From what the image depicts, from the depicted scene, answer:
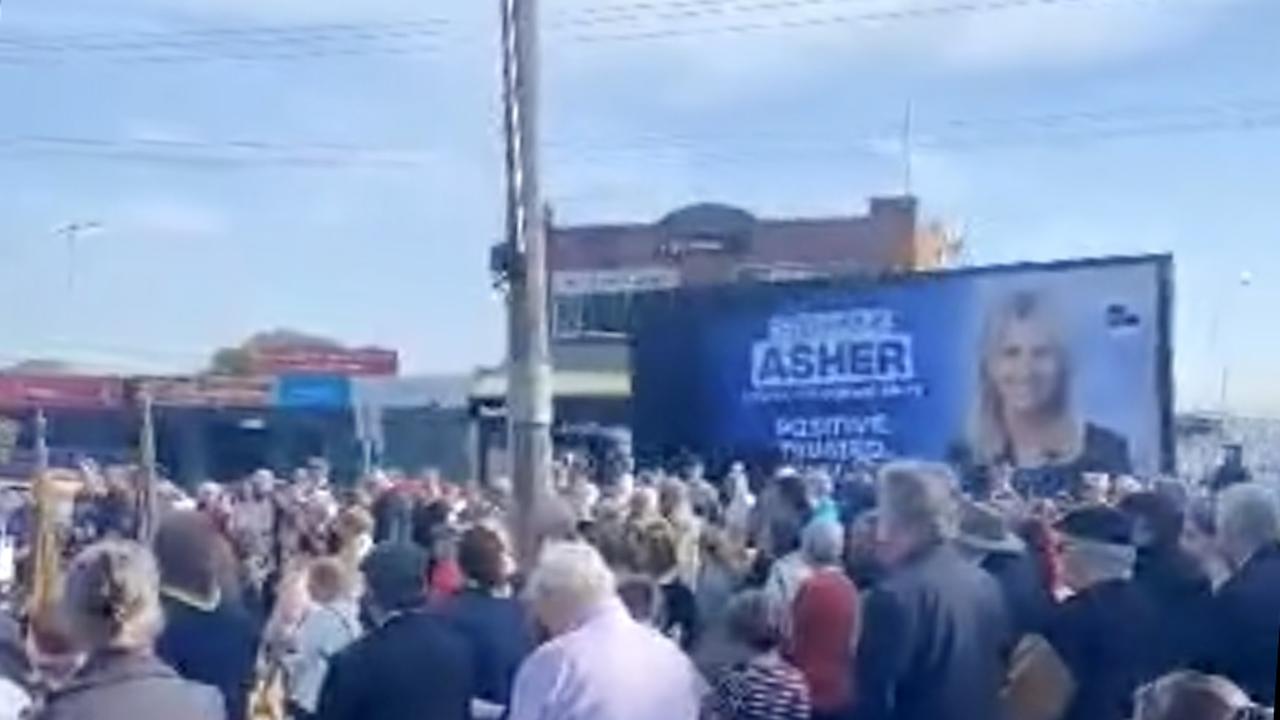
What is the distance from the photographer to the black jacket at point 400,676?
812cm

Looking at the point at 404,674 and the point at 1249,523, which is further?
the point at 1249,523

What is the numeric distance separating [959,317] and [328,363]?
1451 inches

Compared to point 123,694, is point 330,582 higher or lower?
lower

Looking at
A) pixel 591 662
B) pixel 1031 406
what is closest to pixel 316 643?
pixel 591 662

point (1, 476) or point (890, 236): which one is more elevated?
point (890, 236)

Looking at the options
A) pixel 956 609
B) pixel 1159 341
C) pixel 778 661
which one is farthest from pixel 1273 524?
pixel 1159 341

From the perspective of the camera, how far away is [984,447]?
23203 millimetres

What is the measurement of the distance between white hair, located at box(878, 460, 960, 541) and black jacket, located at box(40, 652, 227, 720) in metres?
3.12

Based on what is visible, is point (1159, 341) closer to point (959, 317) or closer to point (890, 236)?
point (959, 317)

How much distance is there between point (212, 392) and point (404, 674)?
126 ft

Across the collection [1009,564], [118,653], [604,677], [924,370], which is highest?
[924,370]

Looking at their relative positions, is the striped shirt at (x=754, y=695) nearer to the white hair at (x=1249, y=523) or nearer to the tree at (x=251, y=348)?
the white hair at (x=1249, y=523)

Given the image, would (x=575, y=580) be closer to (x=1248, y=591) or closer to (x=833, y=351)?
(x=1248, y=591)

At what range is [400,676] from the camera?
8.15 metres
